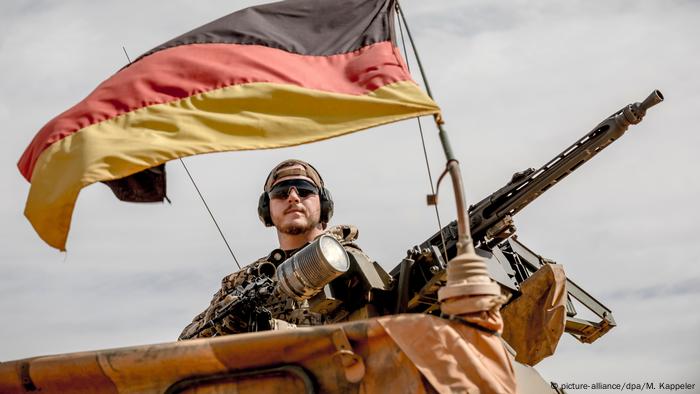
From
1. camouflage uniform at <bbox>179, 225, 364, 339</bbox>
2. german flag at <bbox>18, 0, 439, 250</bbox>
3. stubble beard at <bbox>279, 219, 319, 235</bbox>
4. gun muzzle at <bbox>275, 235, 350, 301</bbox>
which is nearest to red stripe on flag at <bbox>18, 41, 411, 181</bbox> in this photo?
german flag at <bbox>18, 0, 439, 250</bbox>

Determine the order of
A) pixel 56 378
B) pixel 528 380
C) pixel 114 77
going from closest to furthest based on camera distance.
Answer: pixel 56 378 → pixel 528 380 → pixel 114 77

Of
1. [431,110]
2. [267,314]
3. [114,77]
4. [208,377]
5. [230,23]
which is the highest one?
[230,23]

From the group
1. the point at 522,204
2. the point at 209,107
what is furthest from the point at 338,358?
the point at 522,204

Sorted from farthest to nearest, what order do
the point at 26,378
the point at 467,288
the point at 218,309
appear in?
the point at 218,309 → the point at 26,378 → the point at 467,288

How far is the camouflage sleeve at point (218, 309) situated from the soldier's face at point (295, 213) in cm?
37

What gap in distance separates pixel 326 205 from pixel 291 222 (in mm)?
366

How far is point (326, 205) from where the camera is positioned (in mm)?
7961

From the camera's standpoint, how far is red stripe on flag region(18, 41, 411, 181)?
585 centimetres

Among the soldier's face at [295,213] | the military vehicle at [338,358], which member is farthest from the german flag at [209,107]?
the soldier's face at [295,213]

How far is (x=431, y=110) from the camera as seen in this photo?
18.7 feet

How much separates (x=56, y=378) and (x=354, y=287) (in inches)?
85.9

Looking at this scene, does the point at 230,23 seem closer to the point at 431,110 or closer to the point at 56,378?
the point at 431,110

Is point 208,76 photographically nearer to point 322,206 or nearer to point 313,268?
point 313,268

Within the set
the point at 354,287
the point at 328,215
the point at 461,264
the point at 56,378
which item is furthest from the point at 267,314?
the point at 461,264
